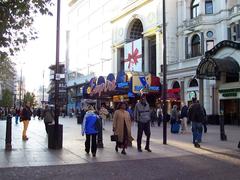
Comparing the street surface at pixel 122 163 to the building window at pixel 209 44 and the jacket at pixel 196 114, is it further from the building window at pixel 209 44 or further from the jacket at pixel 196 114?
the building window at pixel 209 44

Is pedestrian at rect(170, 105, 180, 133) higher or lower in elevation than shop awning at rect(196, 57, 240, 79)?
lower

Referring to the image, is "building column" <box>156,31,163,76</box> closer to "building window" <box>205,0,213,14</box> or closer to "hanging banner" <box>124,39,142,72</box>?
"hanging banner" <box>124,39,142,72</box>

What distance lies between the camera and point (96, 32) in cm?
6762

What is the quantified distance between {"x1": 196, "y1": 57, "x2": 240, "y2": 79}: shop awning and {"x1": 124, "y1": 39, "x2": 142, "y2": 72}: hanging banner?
53.5ft

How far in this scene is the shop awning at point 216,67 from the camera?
3138 cm

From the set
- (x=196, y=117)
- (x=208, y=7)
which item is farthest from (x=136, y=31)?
(x=196, y=117)

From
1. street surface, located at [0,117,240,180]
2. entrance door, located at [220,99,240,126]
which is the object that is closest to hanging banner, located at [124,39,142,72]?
entrance door, located at [220,99,240,126]

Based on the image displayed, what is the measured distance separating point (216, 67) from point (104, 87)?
19463 mm

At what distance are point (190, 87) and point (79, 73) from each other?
1643 inches

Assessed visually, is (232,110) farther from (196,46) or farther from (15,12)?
(15,12)

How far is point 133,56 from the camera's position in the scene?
49844 mm

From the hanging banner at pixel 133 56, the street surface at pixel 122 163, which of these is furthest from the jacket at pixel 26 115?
the hanging banner at pixel 133 56

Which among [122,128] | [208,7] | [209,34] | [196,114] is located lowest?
[122,128]

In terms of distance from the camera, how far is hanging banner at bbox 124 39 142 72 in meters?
48.7
